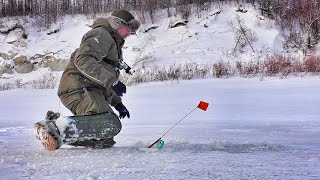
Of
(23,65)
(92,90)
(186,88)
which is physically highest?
(92,90)

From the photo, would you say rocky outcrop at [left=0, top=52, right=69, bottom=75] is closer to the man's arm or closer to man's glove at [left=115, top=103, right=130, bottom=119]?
man's glove at [left=115, top=103, right=130, bottom=119]

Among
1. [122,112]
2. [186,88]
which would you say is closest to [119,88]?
[122,112]

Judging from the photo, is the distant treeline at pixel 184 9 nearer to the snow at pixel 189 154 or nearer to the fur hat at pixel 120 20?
the snow at pixel 189 154

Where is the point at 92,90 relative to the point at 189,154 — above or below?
above

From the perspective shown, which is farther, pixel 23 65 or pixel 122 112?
pixel 23 65

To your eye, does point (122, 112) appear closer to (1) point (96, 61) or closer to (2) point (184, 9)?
(1) point (96, 61)

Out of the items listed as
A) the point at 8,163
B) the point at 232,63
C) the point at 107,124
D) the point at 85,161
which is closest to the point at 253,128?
the point at 107,124

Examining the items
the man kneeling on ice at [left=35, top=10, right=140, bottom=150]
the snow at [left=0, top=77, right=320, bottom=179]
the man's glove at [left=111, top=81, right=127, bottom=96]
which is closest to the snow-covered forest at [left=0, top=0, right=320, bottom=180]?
the snow at [left=0, top=77, right=320, bottom=179]

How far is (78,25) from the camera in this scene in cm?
1994

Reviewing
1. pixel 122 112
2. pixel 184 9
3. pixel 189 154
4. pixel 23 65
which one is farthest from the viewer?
pixel 184 9

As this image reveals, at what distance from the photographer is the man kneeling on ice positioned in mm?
2592

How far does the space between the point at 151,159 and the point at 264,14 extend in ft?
55.4

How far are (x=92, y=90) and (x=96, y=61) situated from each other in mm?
261

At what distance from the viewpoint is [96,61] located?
271 cm
